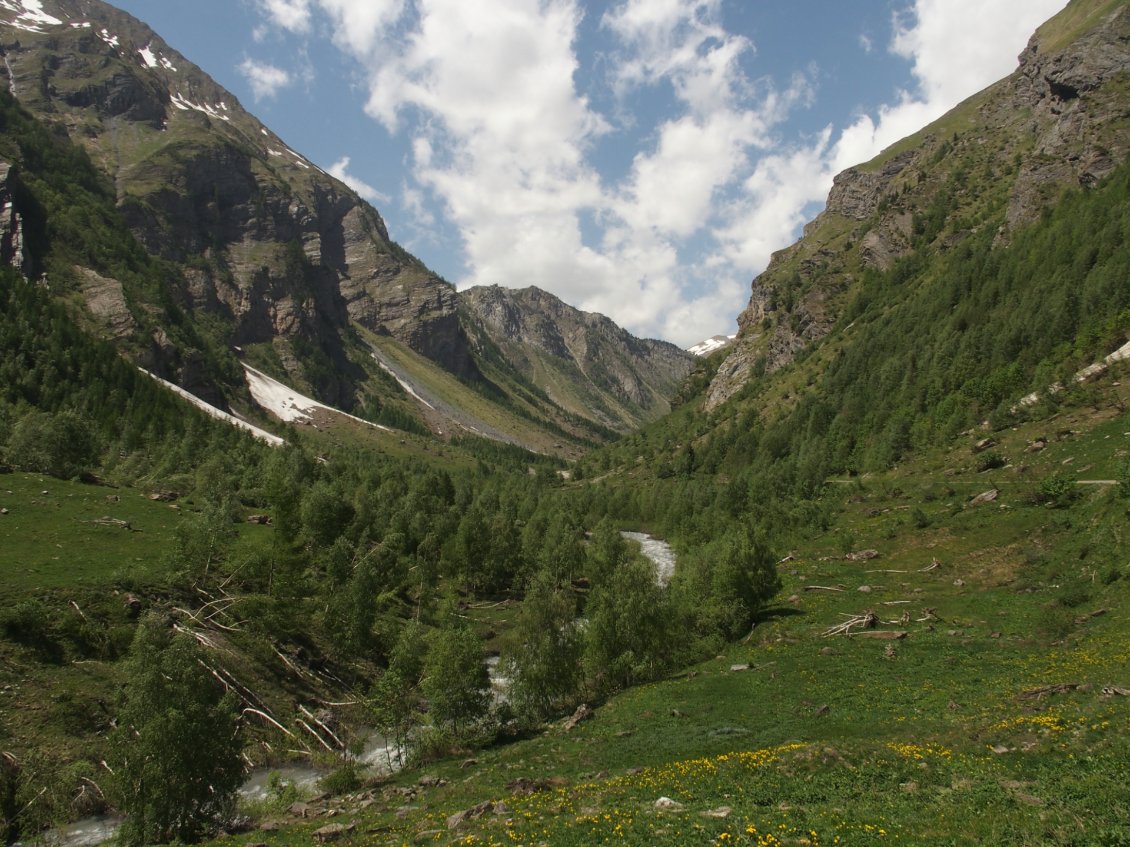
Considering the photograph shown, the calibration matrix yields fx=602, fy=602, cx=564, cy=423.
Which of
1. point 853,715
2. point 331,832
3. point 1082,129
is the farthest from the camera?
point 1082,129

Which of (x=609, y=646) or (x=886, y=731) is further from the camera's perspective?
(x=609, y=646)

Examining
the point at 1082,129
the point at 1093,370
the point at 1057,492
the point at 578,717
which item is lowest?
the point at 578,717

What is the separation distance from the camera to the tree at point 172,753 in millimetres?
22844

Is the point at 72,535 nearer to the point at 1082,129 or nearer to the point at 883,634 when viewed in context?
the point at 883,634

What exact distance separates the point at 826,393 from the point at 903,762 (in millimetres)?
158337

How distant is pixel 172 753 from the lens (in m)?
23.2

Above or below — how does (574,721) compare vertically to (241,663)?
below

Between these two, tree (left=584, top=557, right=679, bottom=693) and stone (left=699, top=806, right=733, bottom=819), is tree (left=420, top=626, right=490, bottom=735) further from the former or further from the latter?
stone (left=699, top=806, right=733, bottom=819)

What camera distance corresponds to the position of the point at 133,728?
79.6 ft

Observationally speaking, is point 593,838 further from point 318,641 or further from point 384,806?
point 318,641

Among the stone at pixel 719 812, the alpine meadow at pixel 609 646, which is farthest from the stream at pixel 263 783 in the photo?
the stone at pixel 719 812

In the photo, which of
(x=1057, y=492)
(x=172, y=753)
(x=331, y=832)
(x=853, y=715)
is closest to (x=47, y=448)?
(x=172, y=753)

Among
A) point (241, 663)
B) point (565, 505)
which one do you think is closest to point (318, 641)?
point (241, 663)

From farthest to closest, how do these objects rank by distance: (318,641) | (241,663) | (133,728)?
(318,641) < (241,663) < (133,728)
